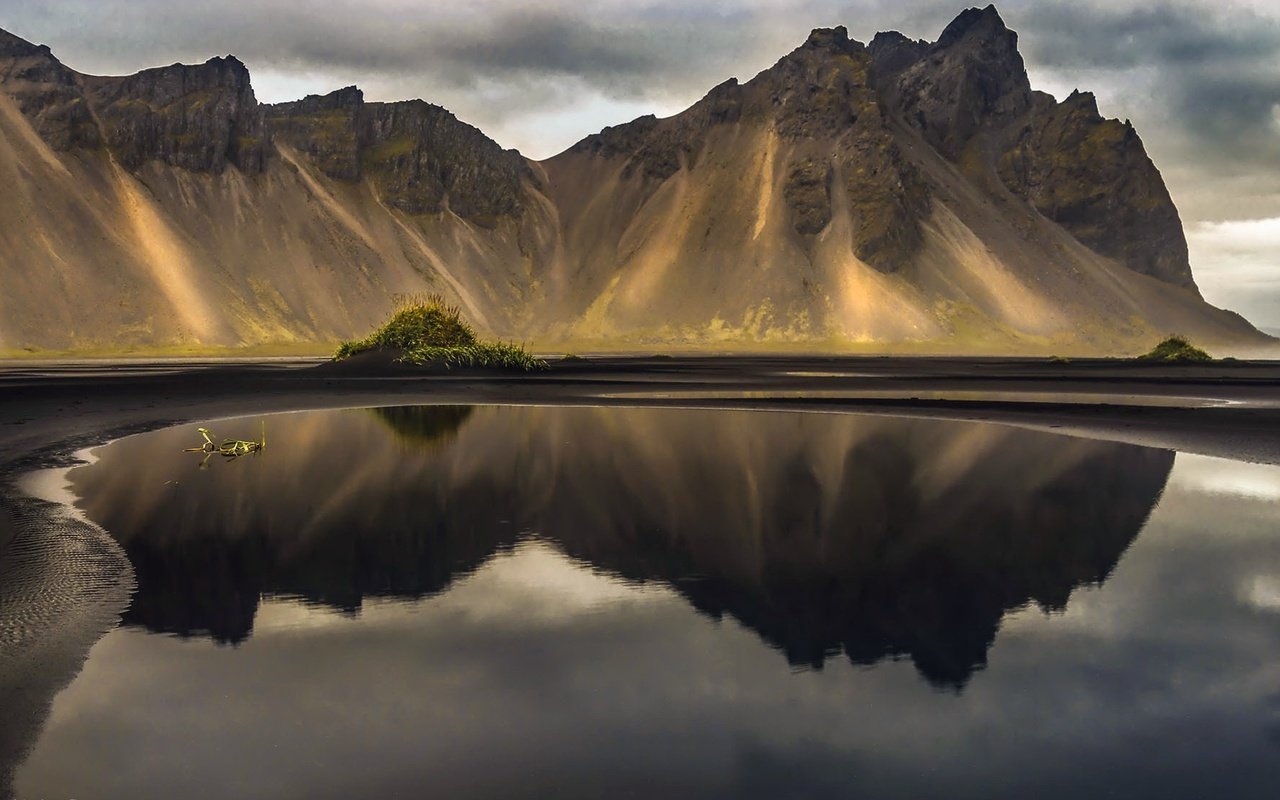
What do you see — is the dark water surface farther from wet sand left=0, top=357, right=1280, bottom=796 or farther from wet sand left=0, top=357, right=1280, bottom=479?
wet sand left=0, top=357, right=1280, bottom=479

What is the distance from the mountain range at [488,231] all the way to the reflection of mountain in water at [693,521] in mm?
104926

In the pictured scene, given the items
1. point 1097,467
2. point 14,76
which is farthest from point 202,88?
point 1097,467

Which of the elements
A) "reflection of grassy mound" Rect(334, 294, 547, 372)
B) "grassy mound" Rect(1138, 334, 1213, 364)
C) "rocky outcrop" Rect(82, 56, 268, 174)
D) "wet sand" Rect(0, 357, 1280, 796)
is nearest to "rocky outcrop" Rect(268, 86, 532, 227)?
"rocky outcrop" Rect(82, 56, 268, 174)

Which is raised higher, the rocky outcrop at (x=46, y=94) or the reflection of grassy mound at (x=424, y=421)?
the rocky outcrop at (x=46, y=94)

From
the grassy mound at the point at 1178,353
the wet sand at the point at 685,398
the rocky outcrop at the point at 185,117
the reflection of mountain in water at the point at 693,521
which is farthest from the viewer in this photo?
the rocky outcrop at the point at 185,117

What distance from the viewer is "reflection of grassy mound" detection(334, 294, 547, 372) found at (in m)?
61.3

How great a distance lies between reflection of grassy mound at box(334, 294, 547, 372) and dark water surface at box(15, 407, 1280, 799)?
139 feet

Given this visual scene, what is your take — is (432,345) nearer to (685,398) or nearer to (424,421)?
(685,398)

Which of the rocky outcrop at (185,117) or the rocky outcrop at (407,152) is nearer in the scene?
the rocky outcrop at (185,117)

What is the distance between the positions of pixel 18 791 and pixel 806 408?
107 feet

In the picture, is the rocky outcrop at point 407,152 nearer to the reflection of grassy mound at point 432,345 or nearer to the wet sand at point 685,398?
the reflection of grassy mound at point 432,345

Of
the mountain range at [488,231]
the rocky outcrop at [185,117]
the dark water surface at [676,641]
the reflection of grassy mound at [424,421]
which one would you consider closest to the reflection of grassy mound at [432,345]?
the reflection of grassy mound at [424,421]

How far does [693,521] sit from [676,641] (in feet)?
19.4

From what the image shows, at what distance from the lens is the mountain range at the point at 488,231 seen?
12581 centimetres
